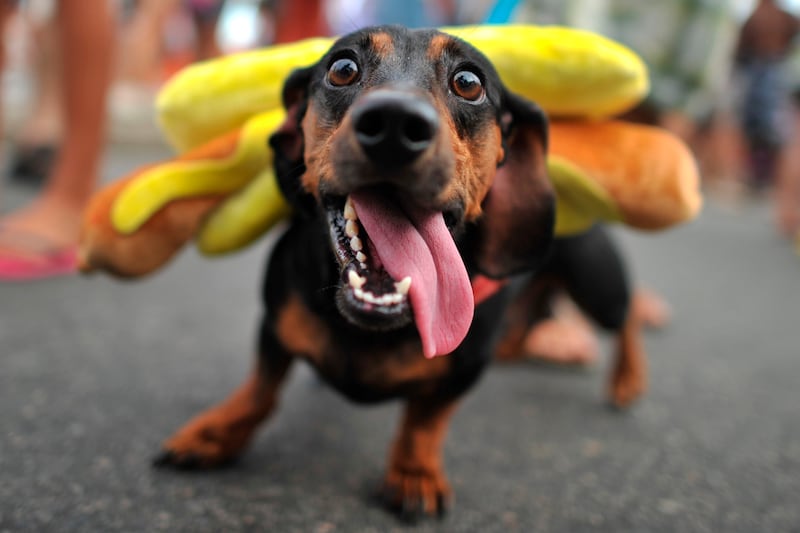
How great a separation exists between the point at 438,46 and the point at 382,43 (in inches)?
3.9

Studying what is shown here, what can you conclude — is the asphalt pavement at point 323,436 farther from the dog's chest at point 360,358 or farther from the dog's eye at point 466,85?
the dog's eye at point 466,85

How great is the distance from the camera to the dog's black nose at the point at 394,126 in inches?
37.4

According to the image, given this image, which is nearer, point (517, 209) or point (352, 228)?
point (352, 228)

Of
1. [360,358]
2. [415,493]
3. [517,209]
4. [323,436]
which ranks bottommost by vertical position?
[323,436]

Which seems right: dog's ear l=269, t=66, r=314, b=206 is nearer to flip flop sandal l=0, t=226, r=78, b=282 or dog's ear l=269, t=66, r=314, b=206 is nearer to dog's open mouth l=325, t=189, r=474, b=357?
dog's open mouth l=325, t=189, r=474, b=357

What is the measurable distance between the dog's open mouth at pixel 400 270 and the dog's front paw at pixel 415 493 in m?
0.49

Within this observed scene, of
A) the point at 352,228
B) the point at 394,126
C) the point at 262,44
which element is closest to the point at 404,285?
the point at 352,228

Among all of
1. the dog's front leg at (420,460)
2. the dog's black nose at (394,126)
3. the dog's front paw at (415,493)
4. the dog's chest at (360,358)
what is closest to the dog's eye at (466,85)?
the dog's black nose at (394,126)

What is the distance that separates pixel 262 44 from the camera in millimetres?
7449

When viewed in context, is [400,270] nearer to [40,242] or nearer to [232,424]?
[232,424]

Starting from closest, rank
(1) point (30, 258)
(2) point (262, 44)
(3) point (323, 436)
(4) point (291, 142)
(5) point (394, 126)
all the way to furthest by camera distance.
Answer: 1. (5) point (394, 126)
2. (4) point (291, 142)
3. (3) point (323, 436)
4. (1) point (30, 258)
5. (2) point (262, 44)

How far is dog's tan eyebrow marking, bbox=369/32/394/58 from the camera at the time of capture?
121 centimetres

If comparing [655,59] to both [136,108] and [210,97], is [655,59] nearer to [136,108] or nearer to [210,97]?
[210,97]

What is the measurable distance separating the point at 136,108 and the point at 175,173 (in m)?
5.94
